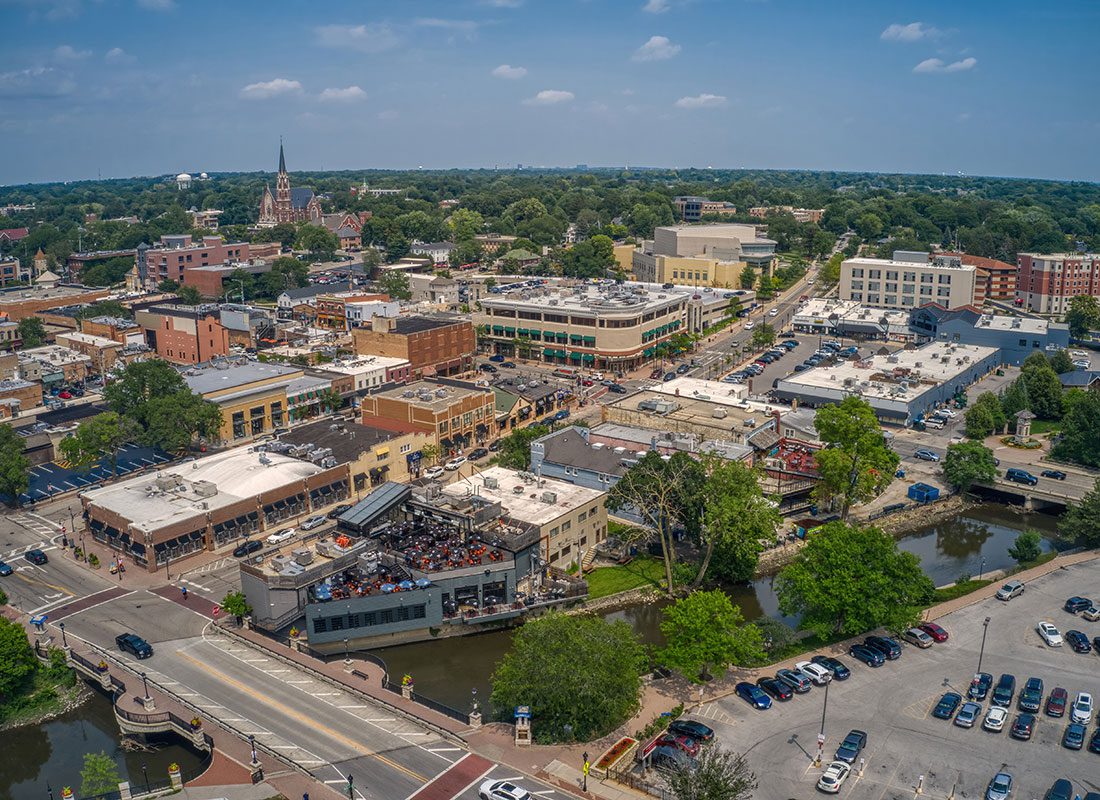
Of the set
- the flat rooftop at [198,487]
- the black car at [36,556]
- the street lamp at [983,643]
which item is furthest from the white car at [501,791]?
the black car at [36,556]

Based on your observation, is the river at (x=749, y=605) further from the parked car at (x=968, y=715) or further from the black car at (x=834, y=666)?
the parked car at (x=968, y=715)

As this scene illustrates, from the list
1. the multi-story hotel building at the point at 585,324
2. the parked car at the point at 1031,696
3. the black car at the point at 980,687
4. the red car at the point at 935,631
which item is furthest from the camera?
the multi-story hotel building at the point at 585,324

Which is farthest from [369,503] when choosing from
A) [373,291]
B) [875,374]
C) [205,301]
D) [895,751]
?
[205,301]

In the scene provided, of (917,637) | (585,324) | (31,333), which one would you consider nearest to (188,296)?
(31,333)

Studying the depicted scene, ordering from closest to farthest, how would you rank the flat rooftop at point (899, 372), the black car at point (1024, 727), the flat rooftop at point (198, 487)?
the black car at point (1024, 727) → the flat rooftop at point (198, 487) → the flat rooftop at point (899, 372)

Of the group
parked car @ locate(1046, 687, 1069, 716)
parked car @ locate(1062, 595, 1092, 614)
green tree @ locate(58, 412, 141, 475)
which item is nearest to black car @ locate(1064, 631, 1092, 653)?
parked car @ locate(1062, 595, 1092, 614)
